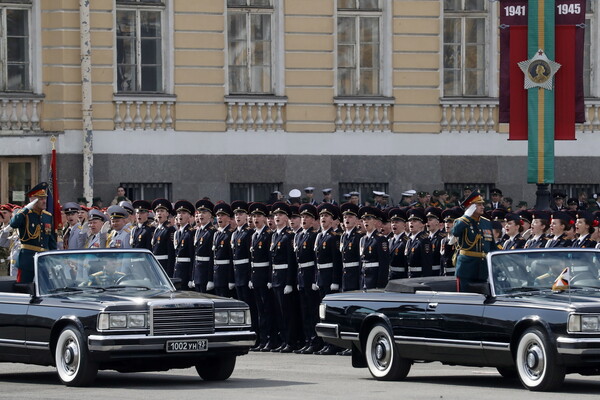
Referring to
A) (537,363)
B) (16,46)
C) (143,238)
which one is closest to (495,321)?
(537,363)

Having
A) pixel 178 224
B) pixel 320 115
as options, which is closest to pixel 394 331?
pixel 178 224

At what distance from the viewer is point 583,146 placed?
3741 cm

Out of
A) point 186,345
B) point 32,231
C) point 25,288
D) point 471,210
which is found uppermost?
point 471,210

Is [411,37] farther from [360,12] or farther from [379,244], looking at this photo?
[379,244]

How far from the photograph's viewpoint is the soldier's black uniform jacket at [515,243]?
72.8 ft

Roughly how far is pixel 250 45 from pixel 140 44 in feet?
7.45

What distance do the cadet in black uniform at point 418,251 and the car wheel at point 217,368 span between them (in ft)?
15.4

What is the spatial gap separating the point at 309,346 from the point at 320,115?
13197 millimetres

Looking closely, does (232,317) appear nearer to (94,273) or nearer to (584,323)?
(94,273)

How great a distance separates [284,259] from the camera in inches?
935

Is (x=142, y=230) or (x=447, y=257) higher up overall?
(x=142, y=230)

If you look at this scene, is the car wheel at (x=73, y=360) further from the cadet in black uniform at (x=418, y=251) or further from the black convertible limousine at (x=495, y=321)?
the cadet in black uniform at (x=418, y=251)

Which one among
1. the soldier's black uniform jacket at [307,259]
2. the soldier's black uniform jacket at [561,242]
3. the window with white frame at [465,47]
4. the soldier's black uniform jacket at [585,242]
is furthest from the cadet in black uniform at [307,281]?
the window with white frame at [465,47]

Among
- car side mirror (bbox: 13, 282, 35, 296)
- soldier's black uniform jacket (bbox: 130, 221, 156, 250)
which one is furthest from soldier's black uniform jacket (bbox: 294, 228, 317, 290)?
car side mirror (bbox: 13, 282, 35, 296)
